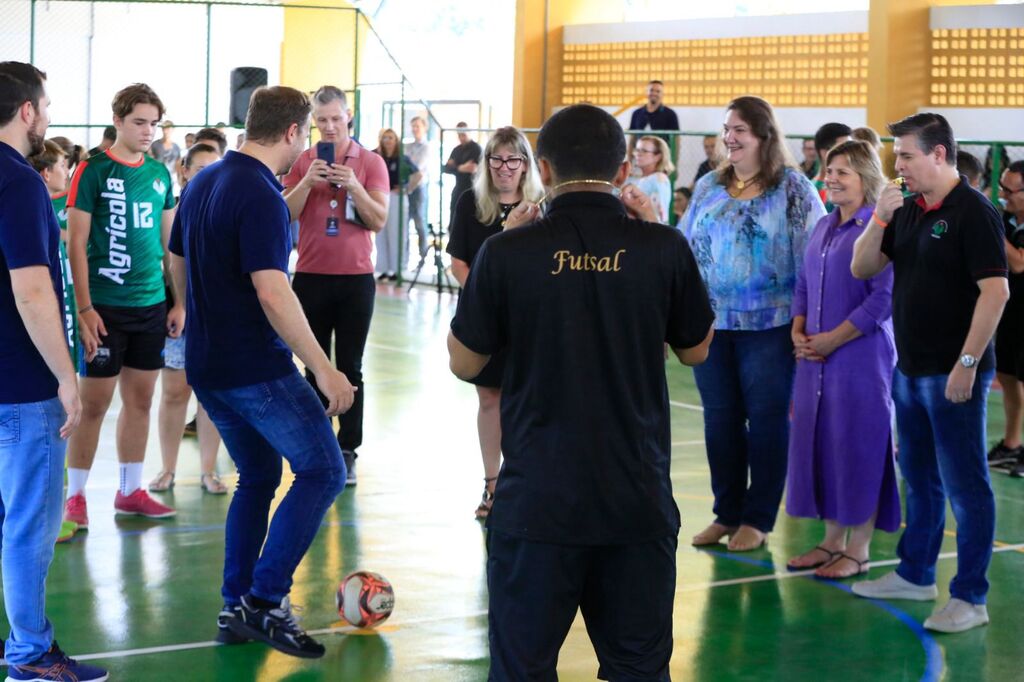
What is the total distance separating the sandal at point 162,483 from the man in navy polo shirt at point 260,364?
8.30ft

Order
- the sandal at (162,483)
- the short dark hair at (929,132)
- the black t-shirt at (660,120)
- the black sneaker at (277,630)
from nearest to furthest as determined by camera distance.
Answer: the black sneaker at (277,630), the short dark hair at (929,132), the sandal at (162,483), the black t-shirt at (660,120)

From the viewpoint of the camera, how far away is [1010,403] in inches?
348

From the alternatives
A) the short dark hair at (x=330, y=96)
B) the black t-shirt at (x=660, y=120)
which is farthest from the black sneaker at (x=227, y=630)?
the black t-shirt at (x=660, y=120)

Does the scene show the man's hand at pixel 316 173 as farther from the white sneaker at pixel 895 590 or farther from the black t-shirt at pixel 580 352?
the black t-shirt at pixel 580 352

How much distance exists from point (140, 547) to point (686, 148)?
568 inches

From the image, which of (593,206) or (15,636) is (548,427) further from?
(15,636)

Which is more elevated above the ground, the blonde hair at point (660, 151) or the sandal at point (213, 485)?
the blonde hair at point (660, 151)

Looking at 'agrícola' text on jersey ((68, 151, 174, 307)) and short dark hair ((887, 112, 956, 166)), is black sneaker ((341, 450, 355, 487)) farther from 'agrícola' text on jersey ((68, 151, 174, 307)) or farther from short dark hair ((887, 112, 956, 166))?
short dark hair ((887, 112, 956, 166))

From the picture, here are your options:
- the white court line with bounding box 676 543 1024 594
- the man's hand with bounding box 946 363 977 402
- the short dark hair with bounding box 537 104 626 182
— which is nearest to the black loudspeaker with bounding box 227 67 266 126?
the white court line with bounding box 676 543 1024 594

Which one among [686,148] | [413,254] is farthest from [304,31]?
[686,148]

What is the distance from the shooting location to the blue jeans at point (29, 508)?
4.35 metres

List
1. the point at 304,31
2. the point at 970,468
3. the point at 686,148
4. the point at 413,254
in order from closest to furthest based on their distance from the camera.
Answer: the point at 970,468, the point at 686,148, the point at 413,254, the point at 304,31

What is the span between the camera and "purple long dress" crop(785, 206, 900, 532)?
236 inches

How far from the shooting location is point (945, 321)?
5.26m
